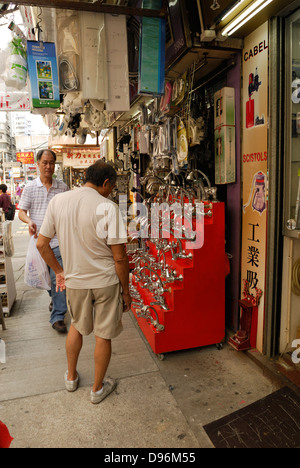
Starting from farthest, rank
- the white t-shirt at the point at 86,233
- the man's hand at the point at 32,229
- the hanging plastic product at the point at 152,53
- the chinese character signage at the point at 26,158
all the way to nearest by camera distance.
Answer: the chinese character signage at the point at 26,158
the man's hand at the point at 32,229
the hanging plastic product at the point at 152,53
the white t-shirt at the point at 86,233

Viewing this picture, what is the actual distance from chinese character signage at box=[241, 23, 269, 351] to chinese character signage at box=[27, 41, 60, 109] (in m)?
1.74

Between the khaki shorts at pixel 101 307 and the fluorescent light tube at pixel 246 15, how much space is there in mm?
2267

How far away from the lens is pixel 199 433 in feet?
7.16

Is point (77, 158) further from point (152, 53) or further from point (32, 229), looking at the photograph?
point (152, 53)

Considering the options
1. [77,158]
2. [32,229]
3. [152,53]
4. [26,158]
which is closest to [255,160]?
[152,53]

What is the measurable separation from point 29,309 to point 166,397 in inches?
106

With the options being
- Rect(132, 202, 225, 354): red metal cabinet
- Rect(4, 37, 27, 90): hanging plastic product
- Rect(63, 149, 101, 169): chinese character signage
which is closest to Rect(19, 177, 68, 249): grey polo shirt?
Rect(4, 37, 27, 90): hanging plastic product

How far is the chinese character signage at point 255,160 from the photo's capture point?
2.81 metres

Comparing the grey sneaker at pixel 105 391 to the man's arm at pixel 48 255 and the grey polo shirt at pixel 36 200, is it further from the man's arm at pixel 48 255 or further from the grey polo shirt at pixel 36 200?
the grey polo shirt at pixel 36 200

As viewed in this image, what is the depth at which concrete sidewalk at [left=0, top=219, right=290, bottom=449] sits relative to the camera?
2170 millimetres

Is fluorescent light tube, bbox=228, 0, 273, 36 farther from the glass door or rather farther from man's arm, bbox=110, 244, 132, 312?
man's arm, bbox=110, 244, 132, 312

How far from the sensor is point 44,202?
379cm

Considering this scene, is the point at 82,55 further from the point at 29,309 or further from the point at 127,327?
the point at 29,309

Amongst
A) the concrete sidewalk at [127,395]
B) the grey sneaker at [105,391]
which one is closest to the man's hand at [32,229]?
the concrete sidewalk at [127,395]
